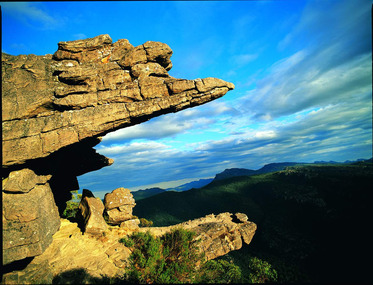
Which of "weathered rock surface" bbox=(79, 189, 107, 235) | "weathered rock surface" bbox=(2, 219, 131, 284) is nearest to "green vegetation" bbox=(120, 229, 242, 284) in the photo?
"weathered rock surface" bbox=(2, 219, 131, 284)

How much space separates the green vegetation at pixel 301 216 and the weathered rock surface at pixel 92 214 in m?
25.3

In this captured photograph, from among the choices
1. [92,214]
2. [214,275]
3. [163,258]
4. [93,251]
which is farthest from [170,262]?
[92,214]

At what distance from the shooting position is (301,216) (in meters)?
86.7

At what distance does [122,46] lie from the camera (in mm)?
21922

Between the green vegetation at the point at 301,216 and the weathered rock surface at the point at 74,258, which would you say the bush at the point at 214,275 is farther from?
the weathered rock surface at the point at 74,258

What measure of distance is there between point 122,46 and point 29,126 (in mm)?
14544

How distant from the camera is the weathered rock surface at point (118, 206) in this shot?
24.0 meters

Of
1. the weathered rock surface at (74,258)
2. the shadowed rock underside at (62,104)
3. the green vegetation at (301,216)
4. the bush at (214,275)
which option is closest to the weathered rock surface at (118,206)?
the weathered rock surface at (74,258)

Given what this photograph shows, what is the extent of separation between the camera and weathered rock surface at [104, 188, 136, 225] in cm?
2403

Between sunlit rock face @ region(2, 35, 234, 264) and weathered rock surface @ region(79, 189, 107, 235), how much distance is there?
3307 mm

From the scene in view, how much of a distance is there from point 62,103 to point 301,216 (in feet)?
363

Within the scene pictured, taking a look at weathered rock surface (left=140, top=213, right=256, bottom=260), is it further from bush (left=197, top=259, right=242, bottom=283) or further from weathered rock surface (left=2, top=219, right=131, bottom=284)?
weathered rock surface (left=2, top=219, right=131, bottom=284)

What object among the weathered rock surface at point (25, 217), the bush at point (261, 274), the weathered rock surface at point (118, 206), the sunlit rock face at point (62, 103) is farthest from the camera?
the bush at point (261, 274)

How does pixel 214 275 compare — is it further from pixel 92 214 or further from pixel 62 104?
pixel 62 104
